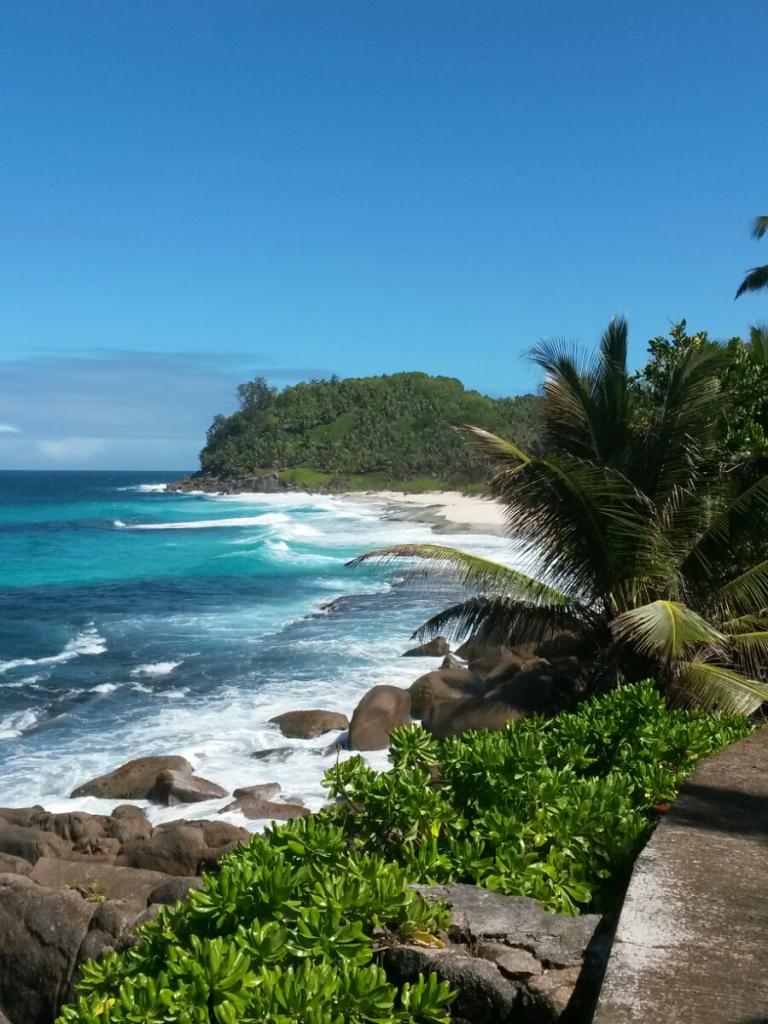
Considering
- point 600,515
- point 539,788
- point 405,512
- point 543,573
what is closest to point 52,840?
point 543,573

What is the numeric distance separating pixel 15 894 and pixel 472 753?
4.66 meters

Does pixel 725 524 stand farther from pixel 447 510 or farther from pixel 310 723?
pixel 447 510

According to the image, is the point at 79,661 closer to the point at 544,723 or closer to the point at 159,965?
the point at 544,723

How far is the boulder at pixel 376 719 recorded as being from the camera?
15344mm

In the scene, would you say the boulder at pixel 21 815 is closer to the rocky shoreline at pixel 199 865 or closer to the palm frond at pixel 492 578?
the rocky shoreline at pixel 199 865

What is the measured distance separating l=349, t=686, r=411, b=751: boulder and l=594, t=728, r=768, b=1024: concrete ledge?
9.76 metres

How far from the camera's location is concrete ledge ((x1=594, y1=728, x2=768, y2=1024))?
3488 mm

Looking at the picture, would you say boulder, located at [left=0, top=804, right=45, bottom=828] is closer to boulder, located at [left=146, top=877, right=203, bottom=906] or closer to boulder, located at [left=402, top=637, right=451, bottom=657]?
boulder, located at [left=146, top=877, right=203, bottom=906]

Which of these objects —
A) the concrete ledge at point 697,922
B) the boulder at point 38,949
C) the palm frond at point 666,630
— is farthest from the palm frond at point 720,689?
the boulder at point 38,949

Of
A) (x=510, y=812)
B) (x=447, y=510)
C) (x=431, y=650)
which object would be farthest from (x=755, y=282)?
(x=447, y=510)

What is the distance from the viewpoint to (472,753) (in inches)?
Answer: 228

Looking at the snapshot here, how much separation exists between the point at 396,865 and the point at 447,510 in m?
60.3

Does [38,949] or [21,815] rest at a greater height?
[38,949]

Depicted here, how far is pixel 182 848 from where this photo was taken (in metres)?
11.3
